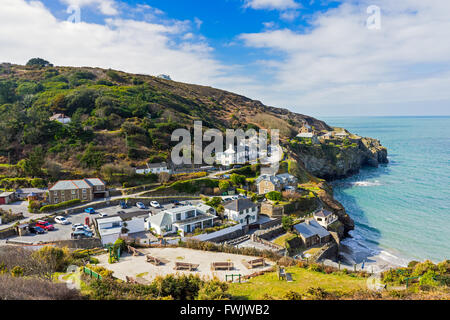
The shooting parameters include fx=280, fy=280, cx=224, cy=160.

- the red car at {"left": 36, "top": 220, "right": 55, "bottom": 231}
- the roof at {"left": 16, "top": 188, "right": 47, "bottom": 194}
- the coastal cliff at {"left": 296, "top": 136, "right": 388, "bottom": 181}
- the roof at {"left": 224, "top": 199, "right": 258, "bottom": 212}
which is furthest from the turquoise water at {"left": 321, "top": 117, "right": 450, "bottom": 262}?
the roof at {"left": 16, "top": 188, "right": 47, "bottom": 194}

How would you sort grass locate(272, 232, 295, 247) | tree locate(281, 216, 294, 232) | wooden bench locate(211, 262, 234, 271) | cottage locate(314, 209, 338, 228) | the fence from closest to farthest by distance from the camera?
the fence, wooden bench locate(211, 262, 234, 271), grass locate(272, 232, 295, 247), tree locate(281, 216, 294, 232), cottage locate(314, 209, 338, 228)

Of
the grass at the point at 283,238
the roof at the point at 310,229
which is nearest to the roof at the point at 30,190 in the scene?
the grass at the point at 283,238

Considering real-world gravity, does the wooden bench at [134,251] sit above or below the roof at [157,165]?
below

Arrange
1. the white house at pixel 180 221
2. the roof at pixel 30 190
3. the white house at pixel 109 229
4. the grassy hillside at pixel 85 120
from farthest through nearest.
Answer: the grassy hillside at pixel 85 120 → the roof at pixel 30 190 → the white house at pixel 180 221 → the white house at pixel 109 229

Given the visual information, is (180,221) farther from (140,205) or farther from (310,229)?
(310,229)

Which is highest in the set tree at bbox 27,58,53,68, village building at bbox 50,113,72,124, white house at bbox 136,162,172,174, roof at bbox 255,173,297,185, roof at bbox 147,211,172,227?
tree at bbox 27,58,53,68

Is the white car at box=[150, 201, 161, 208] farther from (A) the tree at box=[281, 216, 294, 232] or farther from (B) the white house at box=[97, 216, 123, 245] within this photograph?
(A) the tree at box=[281, 216, 294, 232]

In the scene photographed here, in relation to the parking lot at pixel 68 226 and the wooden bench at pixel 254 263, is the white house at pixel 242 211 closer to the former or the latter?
the parking lot at pixel 68 226
